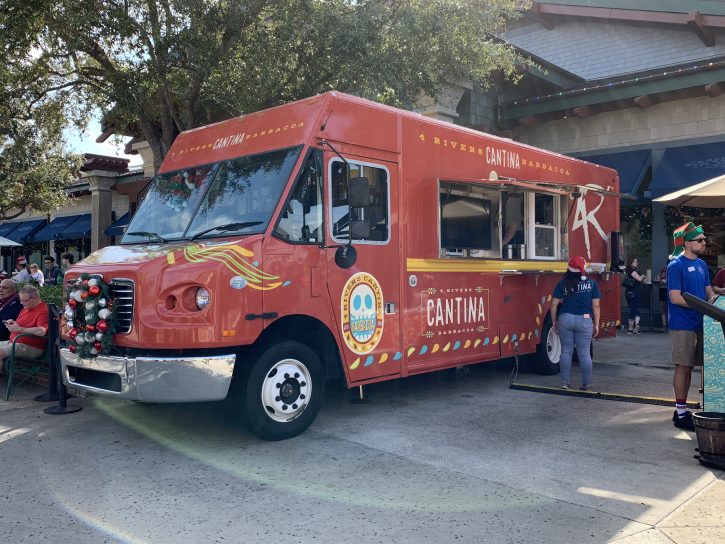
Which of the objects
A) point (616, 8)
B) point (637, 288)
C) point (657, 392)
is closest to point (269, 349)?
point (657, 392)

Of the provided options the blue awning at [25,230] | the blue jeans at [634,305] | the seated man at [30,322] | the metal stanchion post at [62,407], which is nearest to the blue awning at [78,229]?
the blue awning at [25,230]

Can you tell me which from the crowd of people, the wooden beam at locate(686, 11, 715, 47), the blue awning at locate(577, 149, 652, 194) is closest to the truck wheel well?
the crowd of people

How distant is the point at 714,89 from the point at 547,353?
8.39 meters

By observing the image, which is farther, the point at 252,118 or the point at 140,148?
the point at 140,148

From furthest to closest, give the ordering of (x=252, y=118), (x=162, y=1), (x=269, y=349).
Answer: (x=162, y=1) → (x=252, y=118) → (x=269, y=349)

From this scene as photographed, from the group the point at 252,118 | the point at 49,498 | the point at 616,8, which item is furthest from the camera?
the point at 616,8

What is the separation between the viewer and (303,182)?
593 cm

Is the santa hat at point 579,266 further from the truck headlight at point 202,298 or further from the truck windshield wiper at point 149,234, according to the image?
the truck windshield wiper at point 149,234

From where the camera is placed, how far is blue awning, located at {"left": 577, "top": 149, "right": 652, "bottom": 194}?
581 inches

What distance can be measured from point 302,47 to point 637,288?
925cm

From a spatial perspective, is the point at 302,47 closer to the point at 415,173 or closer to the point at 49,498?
the point at 415,173

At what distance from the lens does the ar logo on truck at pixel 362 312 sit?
6.22 m

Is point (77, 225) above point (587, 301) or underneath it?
above

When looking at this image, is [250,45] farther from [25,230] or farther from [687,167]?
[25,230]
